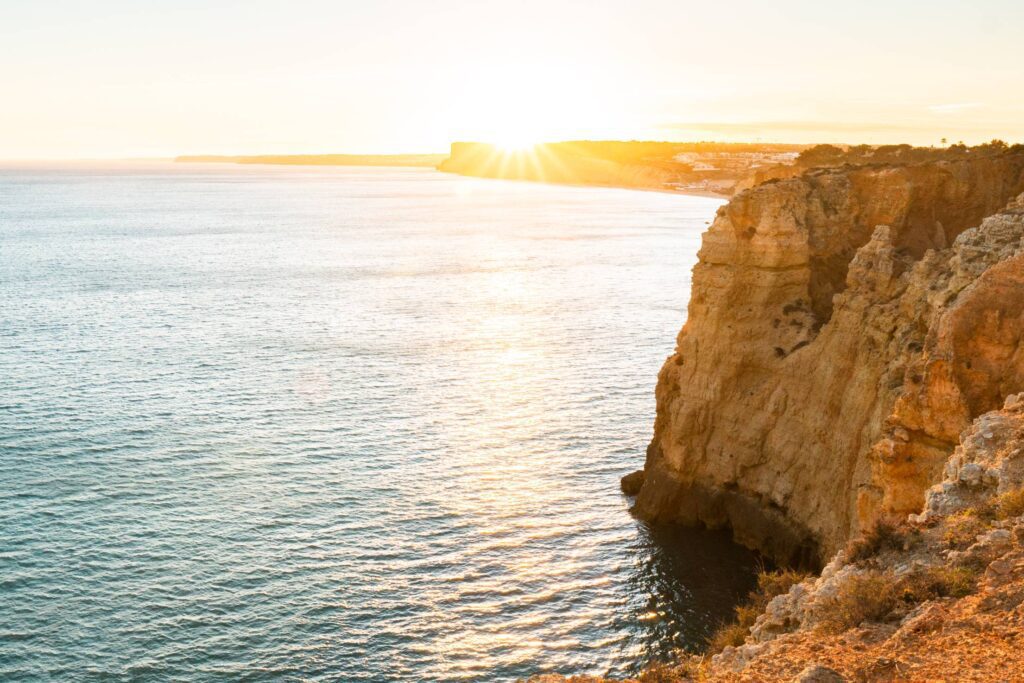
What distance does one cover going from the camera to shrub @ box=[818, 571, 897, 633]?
1844 cm

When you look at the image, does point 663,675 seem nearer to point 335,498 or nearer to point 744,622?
point 744,622

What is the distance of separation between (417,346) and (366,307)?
20.4 metres

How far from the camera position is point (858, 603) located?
1870cm

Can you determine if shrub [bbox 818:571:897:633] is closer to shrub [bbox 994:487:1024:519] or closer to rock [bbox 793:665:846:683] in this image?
shrub [bbox 994:487:1024:519]

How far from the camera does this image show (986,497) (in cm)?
2180

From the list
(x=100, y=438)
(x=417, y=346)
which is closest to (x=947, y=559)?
(x=100, y=438)

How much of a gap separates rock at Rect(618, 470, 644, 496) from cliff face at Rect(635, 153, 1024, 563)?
852mm

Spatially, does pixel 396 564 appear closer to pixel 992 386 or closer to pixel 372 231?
pixel 992 386

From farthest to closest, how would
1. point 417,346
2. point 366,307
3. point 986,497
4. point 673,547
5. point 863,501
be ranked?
1. point 366,307
2. point 417,346
3. point 673,547
4. point 863,501
5. point 986,497

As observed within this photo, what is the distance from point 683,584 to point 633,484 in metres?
9.45

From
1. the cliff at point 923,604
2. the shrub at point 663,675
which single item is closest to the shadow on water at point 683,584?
the cliff at point 923,604

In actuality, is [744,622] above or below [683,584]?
above

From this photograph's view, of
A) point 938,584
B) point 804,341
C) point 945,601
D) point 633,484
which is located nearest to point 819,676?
point 945,601

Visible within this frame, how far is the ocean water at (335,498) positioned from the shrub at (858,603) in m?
16.5
